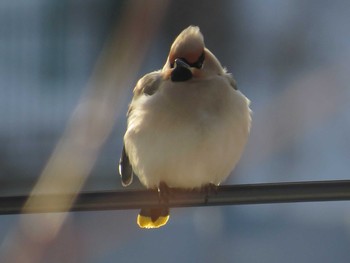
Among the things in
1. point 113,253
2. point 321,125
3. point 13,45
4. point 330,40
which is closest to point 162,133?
point 113,253

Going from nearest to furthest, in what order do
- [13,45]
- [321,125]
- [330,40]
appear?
[321,125] → [330,40] → [13,45]

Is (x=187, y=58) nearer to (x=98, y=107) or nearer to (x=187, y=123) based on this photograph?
(x=187, y=123)

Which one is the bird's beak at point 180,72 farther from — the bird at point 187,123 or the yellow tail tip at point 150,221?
the yellow tail tip at point 150,221

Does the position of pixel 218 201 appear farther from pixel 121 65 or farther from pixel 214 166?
pixel 121 65

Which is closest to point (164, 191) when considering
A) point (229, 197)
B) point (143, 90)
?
point (143, 90)

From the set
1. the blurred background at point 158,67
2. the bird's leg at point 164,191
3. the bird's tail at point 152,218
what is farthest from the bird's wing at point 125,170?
the blurred background at point 158,67
